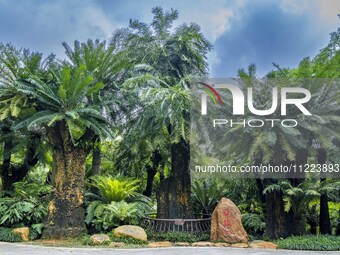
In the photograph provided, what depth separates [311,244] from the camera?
8023 mm

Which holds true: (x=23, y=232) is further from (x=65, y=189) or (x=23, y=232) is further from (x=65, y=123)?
(x=65, y=123)

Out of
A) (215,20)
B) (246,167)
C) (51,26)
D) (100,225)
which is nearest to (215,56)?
(215,20)

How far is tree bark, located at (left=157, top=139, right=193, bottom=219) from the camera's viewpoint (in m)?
Answer: 9.67

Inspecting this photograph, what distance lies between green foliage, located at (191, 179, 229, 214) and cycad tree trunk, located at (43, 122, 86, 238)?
12.0 feet

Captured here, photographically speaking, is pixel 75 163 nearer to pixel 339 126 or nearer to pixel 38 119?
pixel 38 119

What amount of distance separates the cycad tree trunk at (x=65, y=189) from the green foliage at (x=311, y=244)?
4.78 meters

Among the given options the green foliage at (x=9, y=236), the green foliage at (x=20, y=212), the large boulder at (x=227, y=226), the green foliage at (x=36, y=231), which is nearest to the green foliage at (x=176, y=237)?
the large boulder at (x=227, y=226)

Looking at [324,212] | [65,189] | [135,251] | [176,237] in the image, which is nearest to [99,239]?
[135,251]

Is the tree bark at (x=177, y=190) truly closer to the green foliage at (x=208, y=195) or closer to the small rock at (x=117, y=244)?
the green foliage at (x=208, y=195)

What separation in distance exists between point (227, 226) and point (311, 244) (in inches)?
71.2

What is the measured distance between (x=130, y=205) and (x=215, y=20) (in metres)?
6.49

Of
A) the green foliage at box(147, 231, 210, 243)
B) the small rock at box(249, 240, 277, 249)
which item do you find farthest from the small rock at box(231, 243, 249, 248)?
the green foliage at box(147, 231, 210, 243)

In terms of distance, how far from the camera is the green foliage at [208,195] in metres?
11.3

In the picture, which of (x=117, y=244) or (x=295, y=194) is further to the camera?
(x=295, y=194)
